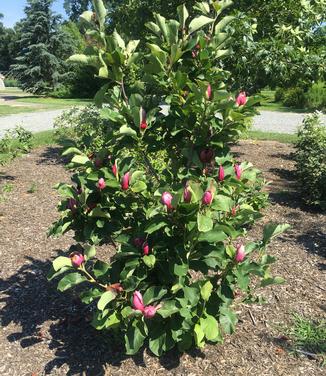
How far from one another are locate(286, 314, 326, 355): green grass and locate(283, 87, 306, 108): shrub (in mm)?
22775

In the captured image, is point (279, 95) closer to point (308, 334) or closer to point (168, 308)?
point (308, 334)

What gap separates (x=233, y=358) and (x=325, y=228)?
2.57 metres

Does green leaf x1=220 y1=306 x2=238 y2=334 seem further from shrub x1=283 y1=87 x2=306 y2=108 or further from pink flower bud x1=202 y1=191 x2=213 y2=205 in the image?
shrub x1=283 y1=87 x2=306 y2=108

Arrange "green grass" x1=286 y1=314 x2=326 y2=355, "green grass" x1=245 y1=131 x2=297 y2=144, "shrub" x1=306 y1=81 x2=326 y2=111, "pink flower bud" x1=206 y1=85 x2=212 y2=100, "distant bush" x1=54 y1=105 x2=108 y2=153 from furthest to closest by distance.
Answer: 1. "shrub" x1=306 y1=81 x2=326 y2=111
2. "green grass" x1=245 y1=131 x2=297 y2=144
3. "distant bush" x1=54 y1=105 x2=108 y2=153
4. "green grass" x1=286 y1=314 x2=326 y2=355
5. "pink flower bud" x1=206 y1=85 x2=212 y2=100

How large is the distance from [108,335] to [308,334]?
1.35m

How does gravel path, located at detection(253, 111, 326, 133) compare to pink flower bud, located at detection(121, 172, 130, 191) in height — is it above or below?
below

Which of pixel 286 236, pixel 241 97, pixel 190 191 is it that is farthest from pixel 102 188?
pixel 286 236

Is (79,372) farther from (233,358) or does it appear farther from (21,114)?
(21,114)

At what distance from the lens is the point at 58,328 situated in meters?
3.06

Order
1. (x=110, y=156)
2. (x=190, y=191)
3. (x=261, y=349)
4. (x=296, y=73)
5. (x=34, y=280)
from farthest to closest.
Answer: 1. (x=296, y=73)
2. (x=34, y=280)
3. (x=261, y=349)
4. (x=110, y=156)
5. (x=190, y=191)

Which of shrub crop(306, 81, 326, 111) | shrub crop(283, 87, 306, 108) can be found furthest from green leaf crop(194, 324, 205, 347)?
shrub crop(283, 87, 306, 108)

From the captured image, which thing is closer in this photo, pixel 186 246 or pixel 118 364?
pixel 186 246

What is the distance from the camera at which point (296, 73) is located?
5.75m

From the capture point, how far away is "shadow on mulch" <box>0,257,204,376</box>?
273cm
